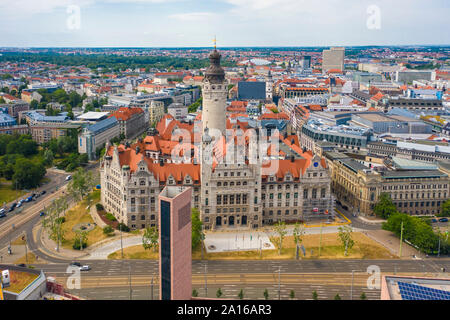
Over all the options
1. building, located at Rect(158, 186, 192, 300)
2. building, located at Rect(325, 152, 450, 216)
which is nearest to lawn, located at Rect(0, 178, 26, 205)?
building, located at Rect(158, 186, 192, 300)

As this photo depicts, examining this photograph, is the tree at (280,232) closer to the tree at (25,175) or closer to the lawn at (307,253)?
the lawn at (307,253)

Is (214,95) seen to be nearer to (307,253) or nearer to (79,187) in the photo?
(79,187)

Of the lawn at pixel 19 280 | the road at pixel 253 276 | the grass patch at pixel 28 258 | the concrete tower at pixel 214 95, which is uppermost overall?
the concrete tower at pixel 214 95

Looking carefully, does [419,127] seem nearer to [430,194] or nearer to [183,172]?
[430,194]

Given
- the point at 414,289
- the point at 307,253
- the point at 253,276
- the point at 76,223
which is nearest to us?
the point at 414,289

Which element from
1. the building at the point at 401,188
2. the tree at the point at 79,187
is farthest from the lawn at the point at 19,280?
the building at the point at 401,188

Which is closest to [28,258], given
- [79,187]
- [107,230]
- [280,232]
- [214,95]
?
[107,230]

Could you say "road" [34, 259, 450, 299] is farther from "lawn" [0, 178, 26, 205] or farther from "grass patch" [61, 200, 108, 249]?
"lawn" [0, 178, 26, 205]
